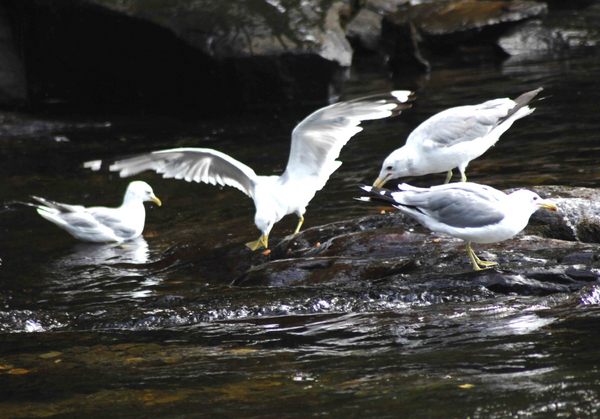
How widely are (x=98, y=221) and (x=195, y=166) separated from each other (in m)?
1.55

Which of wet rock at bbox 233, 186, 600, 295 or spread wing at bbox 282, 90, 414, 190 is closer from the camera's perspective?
wet rock at bbox 233, 186, 600, 295

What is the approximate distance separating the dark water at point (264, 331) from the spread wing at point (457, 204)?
44cm

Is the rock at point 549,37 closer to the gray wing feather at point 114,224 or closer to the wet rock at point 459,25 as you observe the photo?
the wet rock at point 459,25

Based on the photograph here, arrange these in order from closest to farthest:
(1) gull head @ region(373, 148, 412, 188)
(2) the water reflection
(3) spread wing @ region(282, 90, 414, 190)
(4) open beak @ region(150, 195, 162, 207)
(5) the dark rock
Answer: (5) the dark rock → (2) the water reflection → (3) spread wing @ region(282, 90, 414, 190) → (1) gull head @ region(373, 148, 412, 188) → (4) open beak @ region(150, 195, 162, 207)

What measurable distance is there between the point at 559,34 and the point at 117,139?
9215 millimetres

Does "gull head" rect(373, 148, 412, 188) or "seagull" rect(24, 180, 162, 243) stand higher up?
"gull head" rect(373, 148, 412, 188)

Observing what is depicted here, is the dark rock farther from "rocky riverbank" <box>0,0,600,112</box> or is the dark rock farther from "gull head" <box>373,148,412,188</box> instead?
"rocky riverbank" <box>0,0,600,112</box>

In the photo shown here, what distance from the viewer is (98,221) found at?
38.2 ft

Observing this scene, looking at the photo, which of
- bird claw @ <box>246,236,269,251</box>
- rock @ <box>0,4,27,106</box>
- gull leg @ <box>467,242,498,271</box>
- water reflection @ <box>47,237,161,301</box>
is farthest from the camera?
rock @ <box>0,4,27,106</box>

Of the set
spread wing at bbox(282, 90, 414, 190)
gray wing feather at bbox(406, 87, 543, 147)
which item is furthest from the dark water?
gray wing feather at bbox(406, 87, 543, 147)

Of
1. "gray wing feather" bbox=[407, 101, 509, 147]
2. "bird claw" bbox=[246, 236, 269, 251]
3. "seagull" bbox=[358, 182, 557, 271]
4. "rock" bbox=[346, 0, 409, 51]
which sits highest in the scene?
"rock" bbox=[346, 0, 409, 51]

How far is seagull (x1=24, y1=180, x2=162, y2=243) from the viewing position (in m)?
11.5

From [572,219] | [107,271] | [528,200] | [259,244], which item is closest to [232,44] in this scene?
[107,271]

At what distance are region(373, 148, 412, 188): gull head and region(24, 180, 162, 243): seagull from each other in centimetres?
279
